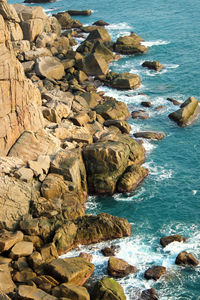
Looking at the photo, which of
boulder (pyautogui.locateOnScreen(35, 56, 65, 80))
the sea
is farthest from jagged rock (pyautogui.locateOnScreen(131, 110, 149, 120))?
boulder (pyautogui.locateOnScreen(35, 56, 65, 80))

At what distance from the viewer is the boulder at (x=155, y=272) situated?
33812 millimetres

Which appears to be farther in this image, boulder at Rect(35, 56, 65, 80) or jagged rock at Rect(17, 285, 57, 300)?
boulder at Rect(35, 56, 65, 80)

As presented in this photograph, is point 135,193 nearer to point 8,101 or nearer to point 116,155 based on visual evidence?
point 116,155

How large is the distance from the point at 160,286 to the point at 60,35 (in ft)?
214

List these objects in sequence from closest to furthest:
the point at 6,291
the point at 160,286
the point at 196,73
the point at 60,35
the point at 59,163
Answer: the point at 6,291 → the point at 160,286 → the point at 59,163 → the point at 196,73 → the point at 60,35

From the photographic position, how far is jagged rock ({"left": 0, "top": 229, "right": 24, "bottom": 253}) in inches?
1361

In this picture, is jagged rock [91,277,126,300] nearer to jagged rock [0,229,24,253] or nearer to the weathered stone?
the weathered stone

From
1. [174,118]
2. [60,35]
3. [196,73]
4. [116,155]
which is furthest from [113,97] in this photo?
[60,35]

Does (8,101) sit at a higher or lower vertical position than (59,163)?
higher

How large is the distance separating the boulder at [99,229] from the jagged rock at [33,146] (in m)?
9.42

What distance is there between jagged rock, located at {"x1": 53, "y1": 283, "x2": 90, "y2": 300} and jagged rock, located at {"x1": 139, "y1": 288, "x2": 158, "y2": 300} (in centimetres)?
445

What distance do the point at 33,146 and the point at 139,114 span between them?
20.4 m

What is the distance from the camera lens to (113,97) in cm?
6481

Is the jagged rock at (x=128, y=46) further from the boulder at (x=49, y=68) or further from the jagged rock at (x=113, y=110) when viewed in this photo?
the jagged rock at (x=113, y=110)
